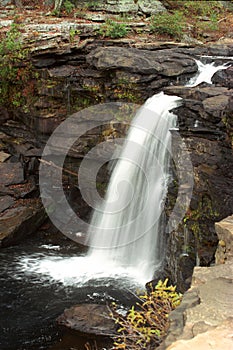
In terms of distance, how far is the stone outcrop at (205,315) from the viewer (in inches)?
101

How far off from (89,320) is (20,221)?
475 centimetres

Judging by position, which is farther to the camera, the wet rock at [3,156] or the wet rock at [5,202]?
the wet rock at [3,156]

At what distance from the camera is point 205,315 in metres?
2.88

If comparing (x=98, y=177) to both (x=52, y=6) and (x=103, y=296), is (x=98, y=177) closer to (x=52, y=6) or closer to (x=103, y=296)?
(x=103, y=296)

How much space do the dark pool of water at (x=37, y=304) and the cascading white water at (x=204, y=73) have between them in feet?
19.1

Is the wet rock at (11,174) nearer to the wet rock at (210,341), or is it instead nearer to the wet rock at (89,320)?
the wet rock at (89,320)

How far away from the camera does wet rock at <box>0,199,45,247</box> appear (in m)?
10.6

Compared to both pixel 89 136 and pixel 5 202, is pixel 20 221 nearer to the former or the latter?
pixel 5 202

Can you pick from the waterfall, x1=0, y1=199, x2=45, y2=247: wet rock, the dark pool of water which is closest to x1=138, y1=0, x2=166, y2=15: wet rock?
the waterfall

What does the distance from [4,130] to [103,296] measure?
7490 millimetres

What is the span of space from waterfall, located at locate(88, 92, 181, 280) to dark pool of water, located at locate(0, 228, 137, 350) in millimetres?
1381

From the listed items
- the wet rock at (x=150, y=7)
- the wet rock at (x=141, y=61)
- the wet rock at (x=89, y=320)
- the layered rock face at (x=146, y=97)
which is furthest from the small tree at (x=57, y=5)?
the wet rock at (x=89, y=320)

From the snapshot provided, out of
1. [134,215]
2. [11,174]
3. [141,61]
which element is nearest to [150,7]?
[141,61]

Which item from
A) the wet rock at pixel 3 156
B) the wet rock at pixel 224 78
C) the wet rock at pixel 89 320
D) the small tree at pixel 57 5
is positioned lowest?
the wet rock at pixel 89 320
